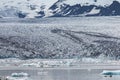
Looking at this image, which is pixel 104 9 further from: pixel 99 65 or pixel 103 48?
pixel 99 65

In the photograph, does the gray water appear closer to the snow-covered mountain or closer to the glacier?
the glacier

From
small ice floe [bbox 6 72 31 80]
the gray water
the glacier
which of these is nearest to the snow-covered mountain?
the glacier

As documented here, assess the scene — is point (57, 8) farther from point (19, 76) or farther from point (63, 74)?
point (19, 76)

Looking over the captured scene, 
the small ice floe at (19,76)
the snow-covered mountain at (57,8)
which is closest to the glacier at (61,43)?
the small ice floe at (19,76)

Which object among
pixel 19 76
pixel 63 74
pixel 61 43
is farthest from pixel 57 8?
pixel 19 76

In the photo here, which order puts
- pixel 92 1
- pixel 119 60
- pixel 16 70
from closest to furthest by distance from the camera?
pixel 16 70 < pixel 119 60 < pixel 92 1

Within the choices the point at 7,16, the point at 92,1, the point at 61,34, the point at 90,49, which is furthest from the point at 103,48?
the point at 7,16
